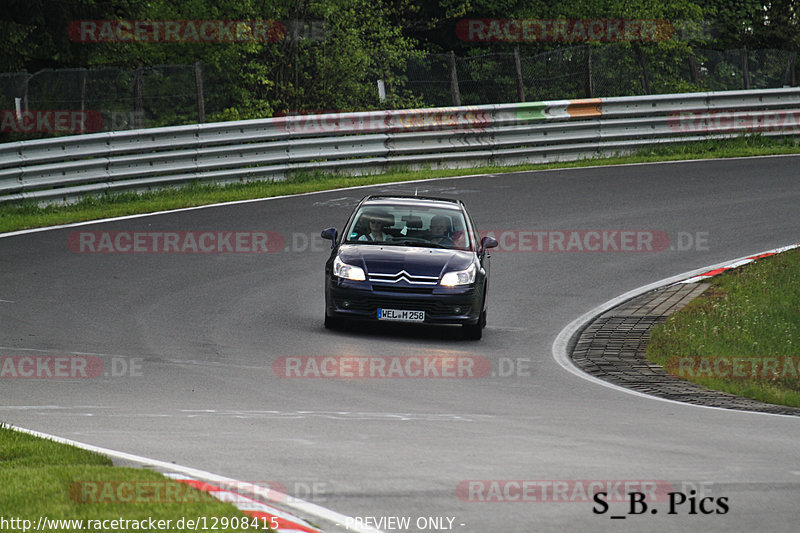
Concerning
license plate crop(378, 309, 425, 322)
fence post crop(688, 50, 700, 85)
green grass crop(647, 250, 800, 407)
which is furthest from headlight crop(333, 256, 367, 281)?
fence post crop(688, 50, 700, 85)

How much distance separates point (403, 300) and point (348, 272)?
72 centimetres

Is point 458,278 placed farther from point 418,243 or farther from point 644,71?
point 644,71

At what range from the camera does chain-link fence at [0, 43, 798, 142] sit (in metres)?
23.3

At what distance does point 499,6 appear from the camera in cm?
3953

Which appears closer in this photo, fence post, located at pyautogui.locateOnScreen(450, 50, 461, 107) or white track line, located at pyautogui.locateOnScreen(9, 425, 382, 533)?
white track line, located at pyautogui.locateOnScreen(9, 425, 382, 533)

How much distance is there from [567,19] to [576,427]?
2973 centimetres

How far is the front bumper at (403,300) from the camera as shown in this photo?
44.2ft

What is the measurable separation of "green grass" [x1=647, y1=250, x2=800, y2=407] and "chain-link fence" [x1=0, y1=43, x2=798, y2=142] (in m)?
12.4

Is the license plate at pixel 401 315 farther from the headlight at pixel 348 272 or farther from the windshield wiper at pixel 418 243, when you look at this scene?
the windshield wiper at pixel 418 243

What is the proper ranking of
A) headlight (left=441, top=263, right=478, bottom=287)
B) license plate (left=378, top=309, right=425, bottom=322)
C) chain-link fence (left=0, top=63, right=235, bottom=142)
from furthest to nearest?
chain-link fence (left=0, top=63, right=235, bottom=142), headlight (left=441, top=263, right=478, bottom=287), license plate (left=378, top=309, right=425, bottom=322)

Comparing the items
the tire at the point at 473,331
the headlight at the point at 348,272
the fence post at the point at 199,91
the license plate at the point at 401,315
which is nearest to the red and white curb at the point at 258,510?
the license plate at the point at 401,315

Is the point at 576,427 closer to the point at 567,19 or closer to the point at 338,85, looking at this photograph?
the point at 338,85

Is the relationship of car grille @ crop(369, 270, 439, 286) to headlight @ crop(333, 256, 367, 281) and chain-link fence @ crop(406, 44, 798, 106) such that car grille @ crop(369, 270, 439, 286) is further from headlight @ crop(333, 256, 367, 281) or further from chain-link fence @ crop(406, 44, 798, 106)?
chain-link fence @ crop(406, 44, 798, 106)

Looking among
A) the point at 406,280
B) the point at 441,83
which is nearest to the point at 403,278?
the point at 406,280
